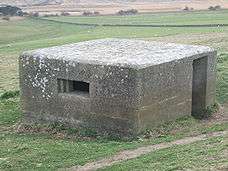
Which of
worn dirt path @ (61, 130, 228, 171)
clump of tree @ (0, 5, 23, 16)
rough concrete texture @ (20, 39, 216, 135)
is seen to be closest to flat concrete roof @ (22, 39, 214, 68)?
rough concrete texture @ (20, 39, 216, 135)

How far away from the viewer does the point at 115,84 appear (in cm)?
1168

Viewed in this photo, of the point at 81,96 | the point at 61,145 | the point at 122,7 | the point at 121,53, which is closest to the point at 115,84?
the point at 81,96

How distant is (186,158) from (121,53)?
4558 mm

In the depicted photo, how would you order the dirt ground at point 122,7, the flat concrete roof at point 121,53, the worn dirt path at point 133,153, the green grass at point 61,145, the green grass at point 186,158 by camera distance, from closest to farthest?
the green grass at point 186,158 → the worn dirt path at point 133,153 → the green grass at point 61,145 → the flat concrete roof at point 121,53 → the dirt ground at point 122,7

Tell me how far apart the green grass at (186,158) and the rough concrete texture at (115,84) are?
1863 millimetres

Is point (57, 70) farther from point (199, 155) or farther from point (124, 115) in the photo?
point (199, 155)

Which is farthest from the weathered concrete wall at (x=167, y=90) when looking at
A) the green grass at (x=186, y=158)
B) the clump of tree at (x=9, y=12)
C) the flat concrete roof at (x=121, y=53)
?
the clump of tree at (x=9, y=12)

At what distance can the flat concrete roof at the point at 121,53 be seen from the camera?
11.9 meters

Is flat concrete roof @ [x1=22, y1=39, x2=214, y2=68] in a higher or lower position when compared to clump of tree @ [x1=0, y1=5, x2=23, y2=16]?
higher

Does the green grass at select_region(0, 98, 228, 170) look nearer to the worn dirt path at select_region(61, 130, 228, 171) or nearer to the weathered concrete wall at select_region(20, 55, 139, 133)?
the worn dirt path at select_region(61, 130, 228, 171)

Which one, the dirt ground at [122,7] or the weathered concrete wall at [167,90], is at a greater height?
the weathered concrete wall at [167,90]

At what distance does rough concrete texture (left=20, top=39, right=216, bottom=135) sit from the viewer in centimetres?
1160

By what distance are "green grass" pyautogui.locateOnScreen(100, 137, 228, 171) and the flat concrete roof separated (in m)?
2.38

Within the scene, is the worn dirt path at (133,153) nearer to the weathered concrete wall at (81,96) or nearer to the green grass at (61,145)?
the green grass at (61,145)
